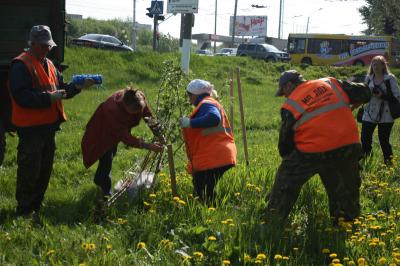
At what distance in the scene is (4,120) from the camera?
662cm

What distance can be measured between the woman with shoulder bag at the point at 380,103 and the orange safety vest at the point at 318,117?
3084mm

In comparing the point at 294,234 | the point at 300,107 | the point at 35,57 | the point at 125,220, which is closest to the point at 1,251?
the point at 125,220

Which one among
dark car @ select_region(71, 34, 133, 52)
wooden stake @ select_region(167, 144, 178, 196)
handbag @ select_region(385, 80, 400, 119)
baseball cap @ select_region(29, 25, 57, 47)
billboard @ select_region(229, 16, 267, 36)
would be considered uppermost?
billboard @ select_region(229, 16, 267, 36)

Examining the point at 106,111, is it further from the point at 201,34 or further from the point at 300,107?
the point at 201,34

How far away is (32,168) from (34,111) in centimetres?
51

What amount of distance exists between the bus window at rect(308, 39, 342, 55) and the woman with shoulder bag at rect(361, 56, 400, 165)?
34.9m

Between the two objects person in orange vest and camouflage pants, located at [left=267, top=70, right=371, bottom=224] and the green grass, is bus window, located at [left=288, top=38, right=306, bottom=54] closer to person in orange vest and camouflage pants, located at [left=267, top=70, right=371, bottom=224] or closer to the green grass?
the green grass

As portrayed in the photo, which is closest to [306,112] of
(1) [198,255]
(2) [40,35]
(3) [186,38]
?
(1) [198,255]

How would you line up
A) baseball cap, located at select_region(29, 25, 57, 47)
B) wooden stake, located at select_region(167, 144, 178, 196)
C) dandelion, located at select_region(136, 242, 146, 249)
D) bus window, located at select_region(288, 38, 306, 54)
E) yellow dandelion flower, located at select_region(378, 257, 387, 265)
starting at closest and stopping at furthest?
yellow dandelion flower, located at select_region(378, 257, 387, 265) < dandelion, located at select_region(136, 242, 146, 249) < baseball cap, located at select_region(29, 25, 57, 47) < wooden stake, located at select_region(167, 144, 178, 196) < bus window, located at select_region(288, 38, 306, 54)

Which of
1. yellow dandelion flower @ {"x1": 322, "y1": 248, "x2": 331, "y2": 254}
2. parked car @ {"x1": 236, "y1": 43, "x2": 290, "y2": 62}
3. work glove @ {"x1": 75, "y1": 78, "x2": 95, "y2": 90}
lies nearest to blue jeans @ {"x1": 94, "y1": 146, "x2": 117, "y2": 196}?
work glove @ {"x1": 75, "y1": 78, "x2": 95, "y2": 90}

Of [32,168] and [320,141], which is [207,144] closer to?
[320,141]

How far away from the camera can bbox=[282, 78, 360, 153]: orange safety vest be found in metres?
4.59

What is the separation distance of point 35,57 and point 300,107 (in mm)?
2347

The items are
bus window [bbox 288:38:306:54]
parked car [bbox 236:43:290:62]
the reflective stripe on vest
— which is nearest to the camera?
the reflective stripe on vest
